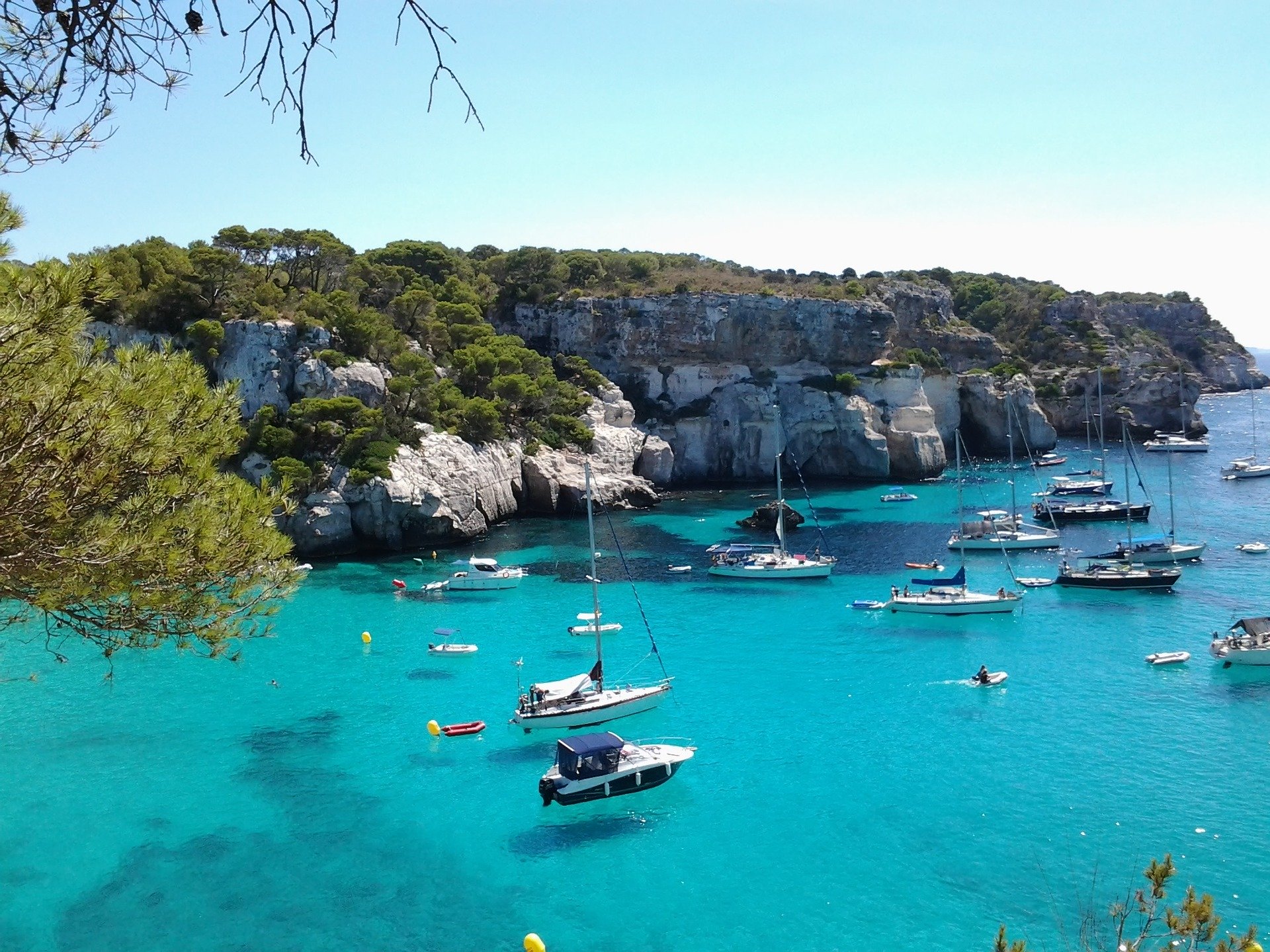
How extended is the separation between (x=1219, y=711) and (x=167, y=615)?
81.7 ft

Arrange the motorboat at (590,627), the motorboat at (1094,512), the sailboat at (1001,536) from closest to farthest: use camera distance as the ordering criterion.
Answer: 1. the motorboat at (590,627)
2. the sailboat at (1001,536)
3. the motorboat at (1094,512)

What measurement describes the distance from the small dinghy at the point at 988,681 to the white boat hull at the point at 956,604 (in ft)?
22.7

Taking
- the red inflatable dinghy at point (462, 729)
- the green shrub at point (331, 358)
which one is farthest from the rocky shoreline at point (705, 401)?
the red inflatable dinghy at point (462, 729)

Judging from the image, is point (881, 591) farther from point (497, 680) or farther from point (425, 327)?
point (425, 327)

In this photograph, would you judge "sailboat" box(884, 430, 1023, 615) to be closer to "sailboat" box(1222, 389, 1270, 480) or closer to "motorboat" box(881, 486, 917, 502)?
"motorboat" box(881, 486, 917, 502)

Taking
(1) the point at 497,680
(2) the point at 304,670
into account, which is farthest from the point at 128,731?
(1) the point at 497,680

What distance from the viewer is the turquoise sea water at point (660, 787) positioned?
1500 cm

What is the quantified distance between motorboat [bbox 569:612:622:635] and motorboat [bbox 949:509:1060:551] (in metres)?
18.4

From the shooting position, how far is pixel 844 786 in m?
19.3

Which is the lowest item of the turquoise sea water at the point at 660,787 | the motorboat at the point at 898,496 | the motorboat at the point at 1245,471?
the turquoise sea water at the point at 660,787

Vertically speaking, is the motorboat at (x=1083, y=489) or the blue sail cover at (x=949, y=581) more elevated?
the motorboat at (x=1083, y=489)

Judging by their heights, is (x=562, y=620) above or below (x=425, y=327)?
below

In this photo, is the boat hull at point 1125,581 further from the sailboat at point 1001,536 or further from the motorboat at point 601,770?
the motorboat at point 601,770

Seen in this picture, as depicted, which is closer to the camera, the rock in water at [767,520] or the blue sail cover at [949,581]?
the blue sail cover at [949,581]
